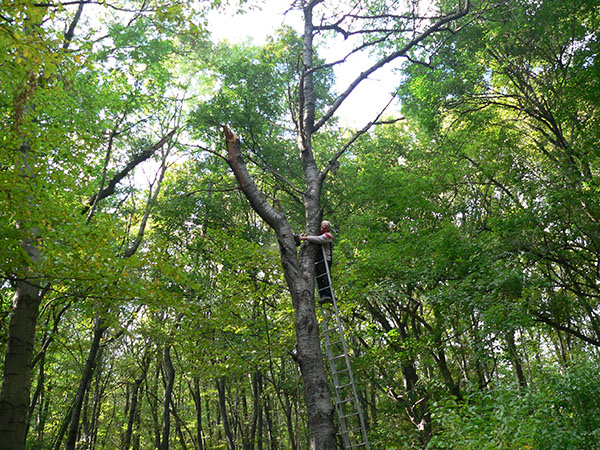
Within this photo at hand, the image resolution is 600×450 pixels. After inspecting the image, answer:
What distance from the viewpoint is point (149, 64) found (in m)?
11.0

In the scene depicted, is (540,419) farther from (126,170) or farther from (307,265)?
(126,170)

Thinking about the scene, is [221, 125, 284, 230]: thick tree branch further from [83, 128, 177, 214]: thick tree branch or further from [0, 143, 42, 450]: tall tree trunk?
[83, 128, 177, 214]: thick tree branch

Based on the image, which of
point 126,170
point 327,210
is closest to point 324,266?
point 126,170

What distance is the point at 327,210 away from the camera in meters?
13.8

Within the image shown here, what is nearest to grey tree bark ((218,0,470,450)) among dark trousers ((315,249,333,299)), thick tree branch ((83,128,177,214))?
→ dark trousers ((315,249,333,299))

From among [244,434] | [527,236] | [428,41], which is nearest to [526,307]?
[527,236]

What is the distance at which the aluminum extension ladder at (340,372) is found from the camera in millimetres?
4641

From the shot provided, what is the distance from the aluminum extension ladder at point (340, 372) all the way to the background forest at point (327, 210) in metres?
0.70

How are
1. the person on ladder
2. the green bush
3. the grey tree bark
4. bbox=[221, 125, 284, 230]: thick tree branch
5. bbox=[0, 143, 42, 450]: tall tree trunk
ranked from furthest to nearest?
1. the person on ladder
2. bbox=[0, 143, 42, 450]: tall tree trunk
3. bbox=[221, 125, 284, 230]: thick tree branch
4. the green bush
5. the grey tree bark

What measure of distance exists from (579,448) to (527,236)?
4.18m

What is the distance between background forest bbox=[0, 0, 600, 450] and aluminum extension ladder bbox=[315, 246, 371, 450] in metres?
0.70

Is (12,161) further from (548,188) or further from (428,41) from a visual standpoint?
(548,188)

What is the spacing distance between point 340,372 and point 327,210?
9.25 meters

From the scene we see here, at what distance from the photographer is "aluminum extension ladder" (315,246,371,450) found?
4.64 m
